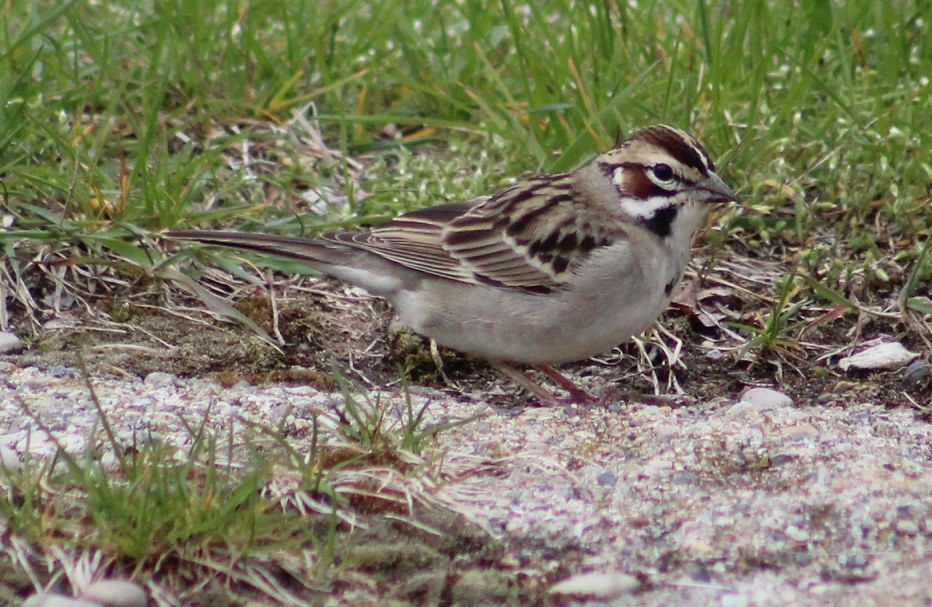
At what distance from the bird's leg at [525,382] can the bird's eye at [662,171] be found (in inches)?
36.7

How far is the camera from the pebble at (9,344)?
16.4 ft

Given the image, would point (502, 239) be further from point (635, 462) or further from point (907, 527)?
point (907, 527)

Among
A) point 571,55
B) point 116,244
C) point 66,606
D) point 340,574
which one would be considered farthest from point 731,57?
point 66,606

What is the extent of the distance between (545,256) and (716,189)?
70cm

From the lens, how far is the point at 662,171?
5.17 m

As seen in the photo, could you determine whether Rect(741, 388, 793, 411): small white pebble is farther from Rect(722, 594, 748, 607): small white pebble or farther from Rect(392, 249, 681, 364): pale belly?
Rect(722, 594, 748, 607): small white pebble

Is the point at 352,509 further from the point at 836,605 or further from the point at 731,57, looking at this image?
the point at 731,57

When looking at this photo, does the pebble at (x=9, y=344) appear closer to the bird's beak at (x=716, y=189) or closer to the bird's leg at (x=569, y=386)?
the bird's leg at (x=569, y=386)

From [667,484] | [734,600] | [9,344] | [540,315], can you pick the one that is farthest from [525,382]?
[734,600]

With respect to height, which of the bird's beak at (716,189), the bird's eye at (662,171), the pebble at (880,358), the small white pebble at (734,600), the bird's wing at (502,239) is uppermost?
the bird's eye at (662,171)

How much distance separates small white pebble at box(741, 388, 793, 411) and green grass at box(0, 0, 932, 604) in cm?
34

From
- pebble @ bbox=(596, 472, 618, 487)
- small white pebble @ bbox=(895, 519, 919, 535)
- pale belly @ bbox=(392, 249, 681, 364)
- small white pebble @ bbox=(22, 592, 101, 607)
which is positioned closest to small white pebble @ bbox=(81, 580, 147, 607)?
small white pebble @ bbox=(22, 592, 101, 607)

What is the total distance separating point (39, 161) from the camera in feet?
18.8

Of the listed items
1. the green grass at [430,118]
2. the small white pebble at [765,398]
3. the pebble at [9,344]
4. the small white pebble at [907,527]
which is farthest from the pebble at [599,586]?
the pebble at [9,344]
